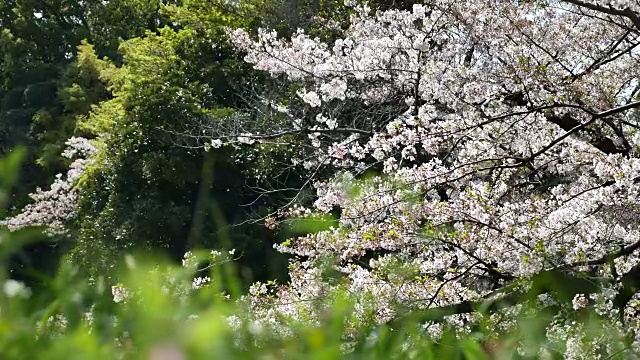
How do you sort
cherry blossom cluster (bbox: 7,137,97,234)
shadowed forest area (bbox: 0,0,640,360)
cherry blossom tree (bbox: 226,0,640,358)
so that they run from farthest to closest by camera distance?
cherry blossom cluster (bbox: 7,137,97,234), cherry blossom tree (bbox: 226,0,640,358), shadowed forest area (bbox: 0,0,640,360)

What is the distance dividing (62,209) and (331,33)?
10.5 metres

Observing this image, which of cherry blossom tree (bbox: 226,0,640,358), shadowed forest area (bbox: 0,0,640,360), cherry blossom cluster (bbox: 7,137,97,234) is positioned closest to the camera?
shadowed forest area (bbox: 0,0,640,360)

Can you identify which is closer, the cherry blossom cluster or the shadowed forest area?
the shadowed forest area

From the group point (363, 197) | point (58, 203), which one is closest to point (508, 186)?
point (363, 197)

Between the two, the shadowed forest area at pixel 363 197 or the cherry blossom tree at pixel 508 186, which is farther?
the cherry blossom tree at pixel 508 186

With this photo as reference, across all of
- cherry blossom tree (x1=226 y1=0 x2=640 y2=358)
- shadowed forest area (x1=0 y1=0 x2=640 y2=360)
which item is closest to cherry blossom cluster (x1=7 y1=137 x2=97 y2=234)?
shadowed forest area (x1=0 y1=0 x2=640 y2=360)

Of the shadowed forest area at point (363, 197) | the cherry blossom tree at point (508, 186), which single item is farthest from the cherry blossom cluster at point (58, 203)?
the cherry blossom tree at point (508, 186)

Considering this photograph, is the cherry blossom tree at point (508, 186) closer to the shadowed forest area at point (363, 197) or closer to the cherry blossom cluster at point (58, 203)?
the shadowed forest area at point (363, 197)

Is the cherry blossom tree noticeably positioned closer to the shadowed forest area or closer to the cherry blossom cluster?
the shadowed forest area

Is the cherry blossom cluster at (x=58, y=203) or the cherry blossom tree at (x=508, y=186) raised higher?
the cherry blossom cluster at (x=58, y=203)

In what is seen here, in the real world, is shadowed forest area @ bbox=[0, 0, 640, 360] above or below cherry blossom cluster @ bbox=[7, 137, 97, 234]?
below

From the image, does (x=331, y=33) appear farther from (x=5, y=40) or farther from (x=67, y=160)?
(x=5, y=40)

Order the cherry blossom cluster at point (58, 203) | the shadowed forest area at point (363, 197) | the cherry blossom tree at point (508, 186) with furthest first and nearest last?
the cherry blossom cluster at point (58, 203) → the cherry blossom tree at point (508, 186) → the shadowed forest area at point (363, 197)

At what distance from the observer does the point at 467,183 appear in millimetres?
6789
